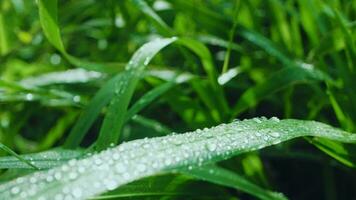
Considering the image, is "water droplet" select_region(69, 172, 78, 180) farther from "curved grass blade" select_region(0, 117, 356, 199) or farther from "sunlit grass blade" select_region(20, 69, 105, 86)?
"sunlit grass blade" select_region(20, 69, 105, 86)

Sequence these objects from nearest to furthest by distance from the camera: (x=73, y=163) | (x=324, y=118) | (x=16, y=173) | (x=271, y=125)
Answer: (x=73, y=163) → (x=271, y=125) → (x=16, y=173) → (x=324, y=118)

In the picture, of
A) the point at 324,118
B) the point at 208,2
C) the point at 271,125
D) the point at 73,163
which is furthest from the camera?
the point at 208,2

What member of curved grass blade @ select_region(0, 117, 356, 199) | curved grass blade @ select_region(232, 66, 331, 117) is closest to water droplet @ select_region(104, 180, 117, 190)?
curved grass blade @ select_region(0, 117, 356, 199)

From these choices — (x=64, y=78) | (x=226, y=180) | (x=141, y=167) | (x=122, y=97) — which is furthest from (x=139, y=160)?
(x=64, y=78)

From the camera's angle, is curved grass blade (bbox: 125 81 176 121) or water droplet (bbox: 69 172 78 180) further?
curved grass blade (bbox: 125 81 176 121)

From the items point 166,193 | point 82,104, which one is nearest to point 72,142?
point 82,104

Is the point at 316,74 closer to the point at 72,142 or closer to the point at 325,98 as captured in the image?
the point at 325,98
